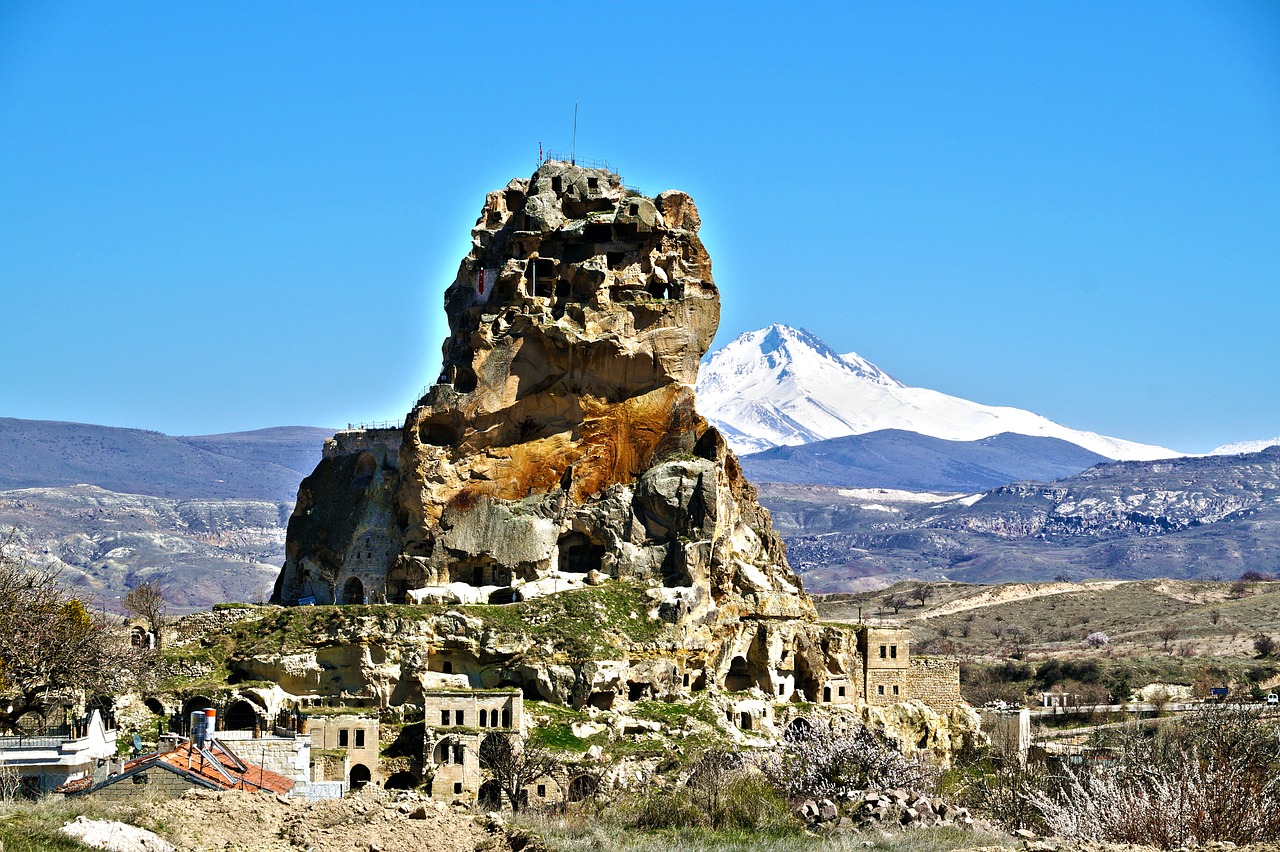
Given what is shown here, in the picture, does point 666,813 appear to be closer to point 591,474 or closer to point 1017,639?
point 591,474

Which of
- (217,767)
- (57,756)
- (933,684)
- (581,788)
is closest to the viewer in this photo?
(217,767)

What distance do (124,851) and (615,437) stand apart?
45059 mm

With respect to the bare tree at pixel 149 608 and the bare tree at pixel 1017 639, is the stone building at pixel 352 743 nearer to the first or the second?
the bare tree at pixel 149 608

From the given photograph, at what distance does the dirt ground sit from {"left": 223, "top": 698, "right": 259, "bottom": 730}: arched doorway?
24.0 meters

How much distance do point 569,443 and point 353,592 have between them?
33.5 feet

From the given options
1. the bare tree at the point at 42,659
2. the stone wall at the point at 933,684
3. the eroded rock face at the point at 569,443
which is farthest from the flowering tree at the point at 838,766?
the bare tree at the point at 42,659

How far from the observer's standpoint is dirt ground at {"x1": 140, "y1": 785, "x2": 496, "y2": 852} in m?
42.4

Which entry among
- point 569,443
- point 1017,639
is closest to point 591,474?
point 569,443

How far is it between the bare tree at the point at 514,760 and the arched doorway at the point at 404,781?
2.09 metres

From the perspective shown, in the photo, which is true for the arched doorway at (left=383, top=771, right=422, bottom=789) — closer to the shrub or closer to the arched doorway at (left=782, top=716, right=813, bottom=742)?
the arched doorway at (left=782, top=716, right=813, bottom=742)

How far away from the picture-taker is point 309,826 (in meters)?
43.6

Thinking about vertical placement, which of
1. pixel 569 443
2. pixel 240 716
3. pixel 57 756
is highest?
pixel 569 443

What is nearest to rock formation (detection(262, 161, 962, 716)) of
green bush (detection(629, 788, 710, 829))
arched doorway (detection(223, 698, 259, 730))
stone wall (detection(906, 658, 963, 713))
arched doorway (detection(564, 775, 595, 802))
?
stone wall (detection(906, 658, 963, 713))

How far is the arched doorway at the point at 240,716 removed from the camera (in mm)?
70062
